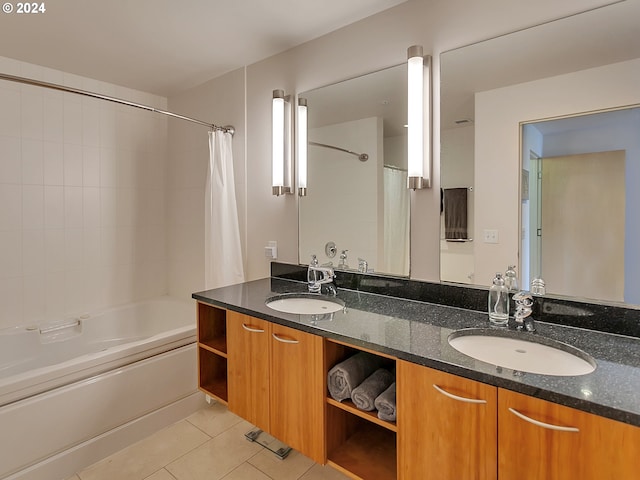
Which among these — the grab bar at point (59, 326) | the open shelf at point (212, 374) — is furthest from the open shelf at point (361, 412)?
the grab bar at point (59, 326)

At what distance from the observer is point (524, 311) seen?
52.4 inches

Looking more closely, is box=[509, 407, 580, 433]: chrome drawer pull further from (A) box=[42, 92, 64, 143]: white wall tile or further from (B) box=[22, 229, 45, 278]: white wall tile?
(A) box=[42, 92, 64, 143]: white wall tile

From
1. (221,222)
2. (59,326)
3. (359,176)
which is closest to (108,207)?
(59,326)

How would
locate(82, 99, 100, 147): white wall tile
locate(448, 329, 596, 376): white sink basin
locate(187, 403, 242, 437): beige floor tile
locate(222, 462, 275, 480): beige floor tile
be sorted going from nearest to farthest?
locate(448, 329, 596, 376): white sink basin
locate(222, 462, 275, 480): beige floor tile
locate(187, 403, 242, 437): beige floor tile
locate(82, 99, 100, 147): white wall tile

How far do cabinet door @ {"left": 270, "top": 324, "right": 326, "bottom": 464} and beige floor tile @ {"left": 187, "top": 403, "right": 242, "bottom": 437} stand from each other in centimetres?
78

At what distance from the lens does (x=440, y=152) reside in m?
1.65

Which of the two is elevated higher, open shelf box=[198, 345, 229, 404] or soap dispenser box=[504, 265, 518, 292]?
soap dispenser box=[504, 265, 518, 292]

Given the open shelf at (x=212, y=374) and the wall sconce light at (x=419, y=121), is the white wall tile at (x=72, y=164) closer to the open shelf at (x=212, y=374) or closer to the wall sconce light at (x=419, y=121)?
the open shelf at (x=212, y=374)

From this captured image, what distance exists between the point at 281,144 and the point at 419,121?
35.3 inches

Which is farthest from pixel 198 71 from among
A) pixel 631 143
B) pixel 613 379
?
pixel 613 379

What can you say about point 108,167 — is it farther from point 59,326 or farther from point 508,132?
point 508,132

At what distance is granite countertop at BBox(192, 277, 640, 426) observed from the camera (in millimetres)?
847

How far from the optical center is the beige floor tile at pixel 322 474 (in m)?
1.75

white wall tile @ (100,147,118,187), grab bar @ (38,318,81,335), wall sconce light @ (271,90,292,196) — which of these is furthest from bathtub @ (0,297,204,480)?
wall sconce light @ (271,90,292,196)
